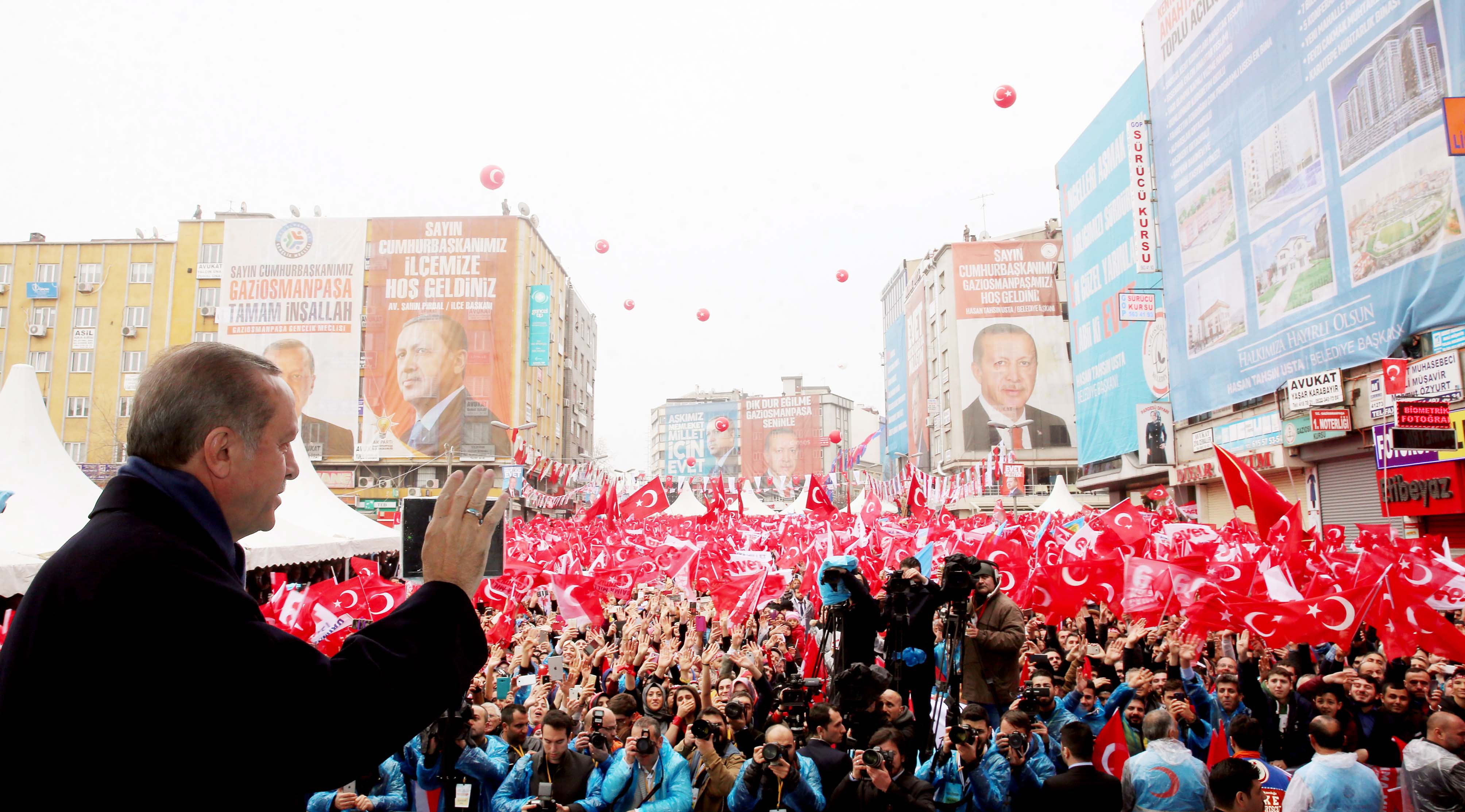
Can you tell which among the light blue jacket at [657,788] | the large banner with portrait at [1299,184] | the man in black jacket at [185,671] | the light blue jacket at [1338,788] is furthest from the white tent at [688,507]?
the man in black jacket at [185,671]

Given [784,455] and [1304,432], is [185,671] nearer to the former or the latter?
[1304,432]

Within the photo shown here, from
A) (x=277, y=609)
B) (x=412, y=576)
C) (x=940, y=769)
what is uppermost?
(x=412, y=576)

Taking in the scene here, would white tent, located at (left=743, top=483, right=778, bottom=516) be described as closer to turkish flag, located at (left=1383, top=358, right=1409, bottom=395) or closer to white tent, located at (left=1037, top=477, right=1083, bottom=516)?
white tent, located at (left=1037, top=477, right=1083, bottom=516)

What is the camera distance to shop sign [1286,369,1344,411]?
20562 mm

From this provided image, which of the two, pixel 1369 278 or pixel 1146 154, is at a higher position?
pixel 1146 154

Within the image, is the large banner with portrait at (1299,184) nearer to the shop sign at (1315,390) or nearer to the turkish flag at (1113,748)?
the shop sign at (1315,390)

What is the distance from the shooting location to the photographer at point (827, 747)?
221 inches

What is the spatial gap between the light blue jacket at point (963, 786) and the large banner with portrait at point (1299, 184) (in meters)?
16.9

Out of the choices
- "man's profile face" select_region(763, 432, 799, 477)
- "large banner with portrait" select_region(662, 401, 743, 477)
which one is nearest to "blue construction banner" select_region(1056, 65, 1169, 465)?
"man's profile face" select_region(763, 432, 799, 477)

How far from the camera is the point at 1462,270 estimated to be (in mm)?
17375

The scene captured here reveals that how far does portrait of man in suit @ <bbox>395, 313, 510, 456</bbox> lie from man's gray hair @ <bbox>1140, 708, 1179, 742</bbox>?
53017mm

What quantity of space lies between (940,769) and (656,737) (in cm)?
175

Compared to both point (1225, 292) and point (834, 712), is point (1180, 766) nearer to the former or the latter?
point (834, 712)

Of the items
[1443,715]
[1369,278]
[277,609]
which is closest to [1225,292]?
[1369,278]
